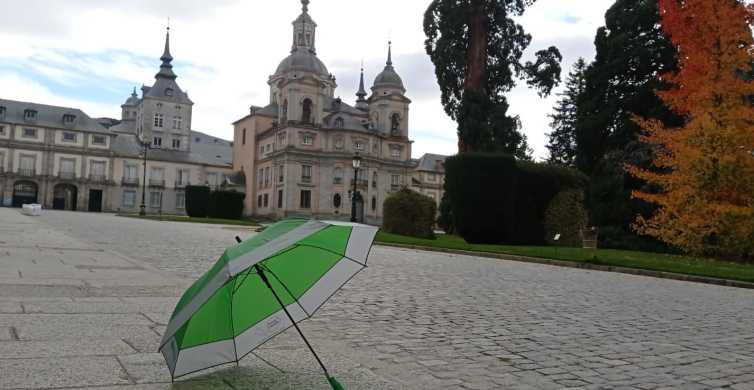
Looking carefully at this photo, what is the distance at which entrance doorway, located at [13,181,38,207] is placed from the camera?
232 ft

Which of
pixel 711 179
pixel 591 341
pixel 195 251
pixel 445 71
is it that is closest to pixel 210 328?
pixel 591 341

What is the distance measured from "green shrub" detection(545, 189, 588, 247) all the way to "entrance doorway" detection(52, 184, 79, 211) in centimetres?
6443

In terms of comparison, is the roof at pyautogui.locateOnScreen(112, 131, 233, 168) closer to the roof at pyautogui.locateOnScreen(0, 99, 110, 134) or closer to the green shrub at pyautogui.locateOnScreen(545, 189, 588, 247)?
the roof at pyautogui.locateOnScreen(0, 99, 110, 134)

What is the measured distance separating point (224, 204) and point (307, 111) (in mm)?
15562

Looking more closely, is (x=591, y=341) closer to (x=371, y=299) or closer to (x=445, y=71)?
(x=371, y=299)

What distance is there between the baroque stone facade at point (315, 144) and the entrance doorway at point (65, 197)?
20667 mm

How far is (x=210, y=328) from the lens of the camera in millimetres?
3369

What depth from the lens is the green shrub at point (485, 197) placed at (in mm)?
24188

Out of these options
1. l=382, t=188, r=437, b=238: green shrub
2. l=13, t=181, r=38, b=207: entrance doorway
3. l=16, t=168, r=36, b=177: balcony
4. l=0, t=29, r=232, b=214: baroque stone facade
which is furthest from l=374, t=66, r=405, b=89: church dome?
l=382, t=188, r=437, b=238: green shrub

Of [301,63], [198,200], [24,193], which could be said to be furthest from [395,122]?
[24,193]

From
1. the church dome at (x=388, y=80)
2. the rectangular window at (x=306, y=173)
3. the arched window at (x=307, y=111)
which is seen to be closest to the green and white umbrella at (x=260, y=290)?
the rectangular window at (x=306, y=173)

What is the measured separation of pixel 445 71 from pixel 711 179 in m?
17.4

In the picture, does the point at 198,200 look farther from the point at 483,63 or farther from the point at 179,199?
the point at 483,63

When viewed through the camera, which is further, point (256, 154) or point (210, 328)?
point (256, 154)
